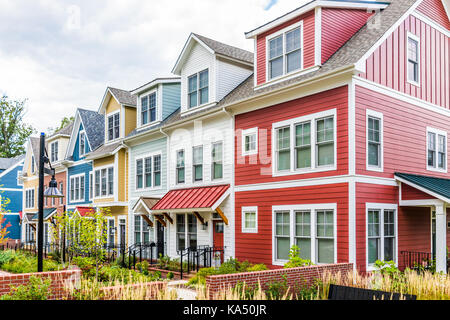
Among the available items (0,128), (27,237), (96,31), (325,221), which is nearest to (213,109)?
(325,221)

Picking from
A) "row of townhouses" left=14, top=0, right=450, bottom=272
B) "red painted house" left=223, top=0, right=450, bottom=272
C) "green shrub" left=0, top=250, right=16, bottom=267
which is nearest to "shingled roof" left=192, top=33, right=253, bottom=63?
"row of townhouses" left=14, top=0, right=450, bottom=272

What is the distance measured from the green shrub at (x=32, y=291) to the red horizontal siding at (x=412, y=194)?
11.8 metres

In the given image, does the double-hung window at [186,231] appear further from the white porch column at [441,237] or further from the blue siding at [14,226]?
the blue siding at [14,226]

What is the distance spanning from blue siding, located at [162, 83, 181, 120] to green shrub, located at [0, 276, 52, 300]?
1634cm

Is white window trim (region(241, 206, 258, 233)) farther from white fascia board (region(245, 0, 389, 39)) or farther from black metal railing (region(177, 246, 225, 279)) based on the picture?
white fascia board (region(245, 0, 389, 39))

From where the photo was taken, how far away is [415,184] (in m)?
15.4

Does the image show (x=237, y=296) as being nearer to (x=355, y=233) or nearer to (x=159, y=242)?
(x=355, y=233)

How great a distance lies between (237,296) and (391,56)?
35.6 feet

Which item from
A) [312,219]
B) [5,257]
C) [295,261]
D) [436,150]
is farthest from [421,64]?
[5,257]

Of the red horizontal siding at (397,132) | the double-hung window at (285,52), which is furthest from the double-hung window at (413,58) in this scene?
the double-hung window at (285,52)

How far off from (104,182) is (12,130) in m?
42.6

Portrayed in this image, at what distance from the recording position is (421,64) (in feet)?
59.0

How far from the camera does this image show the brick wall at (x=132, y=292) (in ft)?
30.2

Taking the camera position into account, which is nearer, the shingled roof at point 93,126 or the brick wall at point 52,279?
the brick wall at point 52,279
